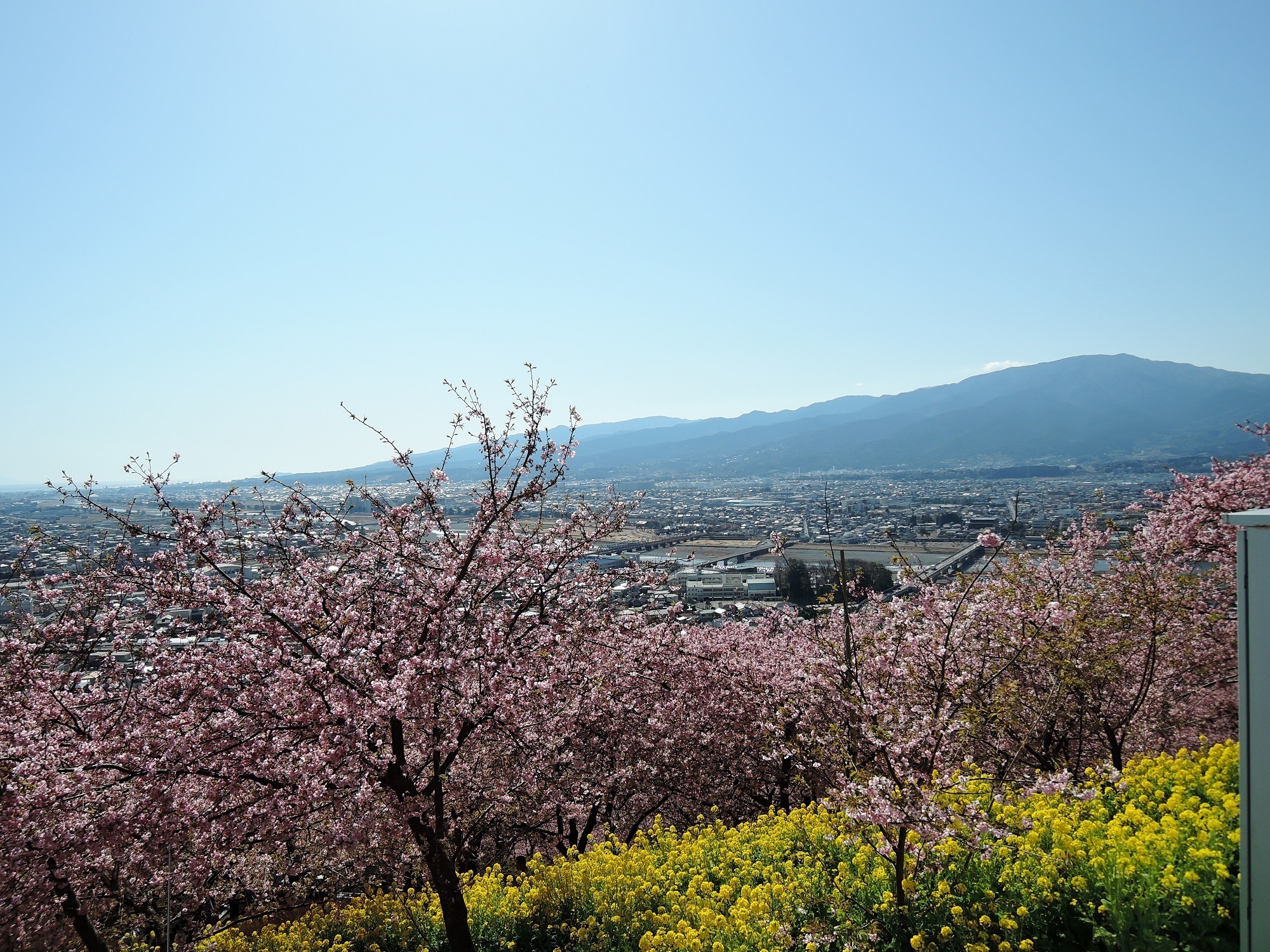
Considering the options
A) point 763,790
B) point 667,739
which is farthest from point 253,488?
point 763,790

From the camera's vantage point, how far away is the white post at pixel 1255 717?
290cm

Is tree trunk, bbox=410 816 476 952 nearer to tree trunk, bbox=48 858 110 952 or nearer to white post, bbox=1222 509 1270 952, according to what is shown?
tree trunk, bbox=48 858 110 952

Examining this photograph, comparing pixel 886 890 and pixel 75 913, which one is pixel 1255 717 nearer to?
pixel 886 890

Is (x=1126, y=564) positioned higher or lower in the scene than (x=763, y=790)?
higher

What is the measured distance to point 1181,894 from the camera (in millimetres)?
3809

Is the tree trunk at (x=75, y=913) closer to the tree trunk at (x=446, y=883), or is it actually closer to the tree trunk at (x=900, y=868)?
the tree trunk at (x=446, y=883)

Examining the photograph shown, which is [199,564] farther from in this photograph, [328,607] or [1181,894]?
[1181,894]

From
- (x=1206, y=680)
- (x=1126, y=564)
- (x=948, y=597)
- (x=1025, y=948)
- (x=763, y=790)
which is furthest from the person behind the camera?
(x=763, y=790)

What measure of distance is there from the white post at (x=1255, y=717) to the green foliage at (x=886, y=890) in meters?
0.73

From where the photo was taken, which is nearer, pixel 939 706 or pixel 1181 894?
pixel 1181 894

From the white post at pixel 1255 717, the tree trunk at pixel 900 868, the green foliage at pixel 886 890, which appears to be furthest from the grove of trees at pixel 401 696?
the white post at pixel 1255 717

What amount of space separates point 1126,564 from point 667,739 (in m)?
6.56

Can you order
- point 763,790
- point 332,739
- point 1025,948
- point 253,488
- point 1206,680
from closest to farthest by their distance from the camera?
point 1025,948 < point 332,739 < point 253,488 < point 1206,680 < point 763,790

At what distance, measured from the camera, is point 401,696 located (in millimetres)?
4520
